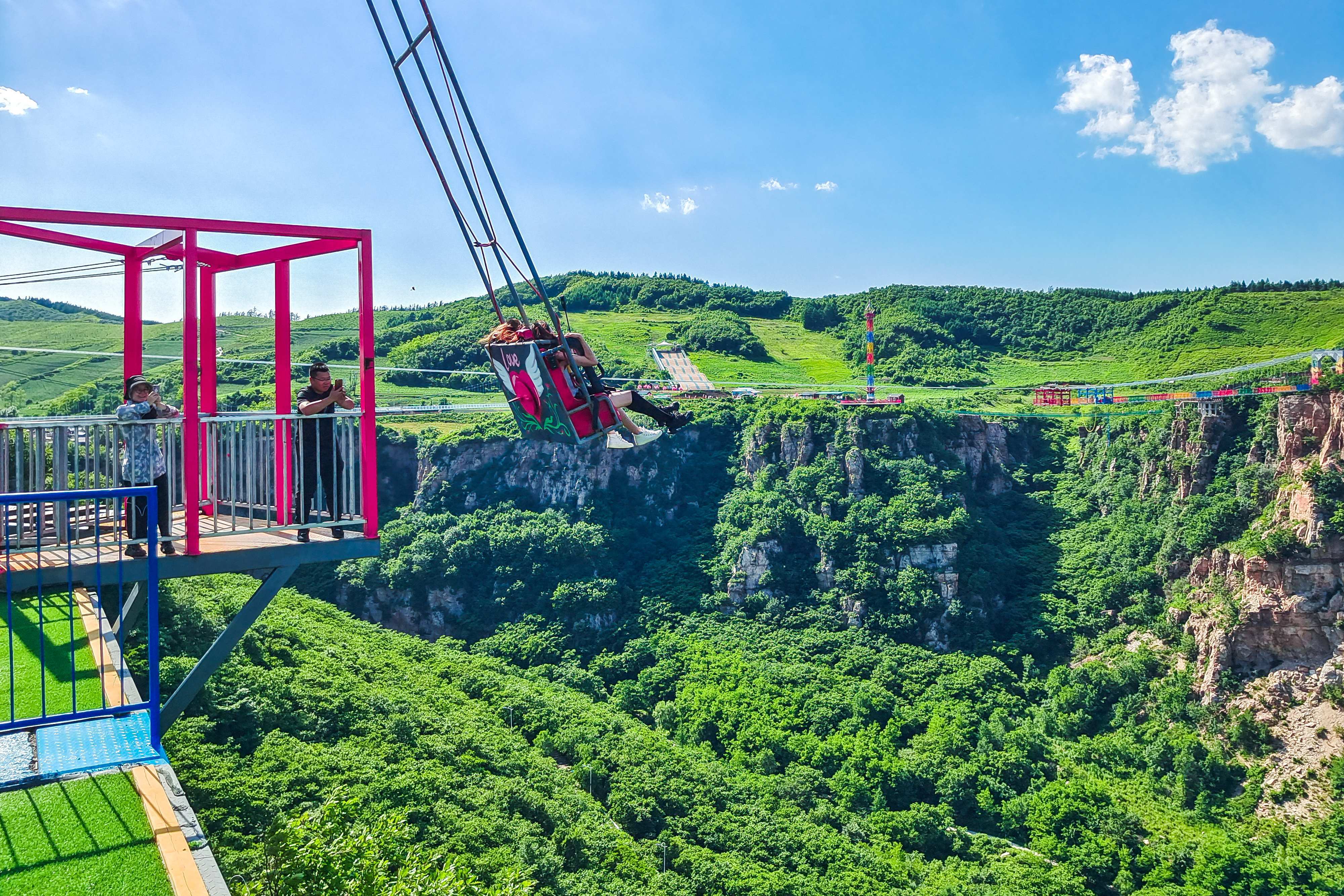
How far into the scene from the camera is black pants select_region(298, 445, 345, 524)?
29.8ft

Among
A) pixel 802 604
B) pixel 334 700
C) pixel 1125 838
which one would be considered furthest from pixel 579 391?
pixel 802 604

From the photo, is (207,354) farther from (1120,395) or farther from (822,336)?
(822,336)

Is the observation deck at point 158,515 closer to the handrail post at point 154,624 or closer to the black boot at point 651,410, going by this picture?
the handrail post at point 154,624

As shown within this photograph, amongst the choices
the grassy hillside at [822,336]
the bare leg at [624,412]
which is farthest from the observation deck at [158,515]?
the grassy hillside at [822,336]

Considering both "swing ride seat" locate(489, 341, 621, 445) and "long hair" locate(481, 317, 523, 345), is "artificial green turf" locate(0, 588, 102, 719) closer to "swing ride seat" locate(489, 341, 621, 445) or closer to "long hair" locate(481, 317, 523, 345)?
"swing ride seat" locate(489, 341, 621, 445)

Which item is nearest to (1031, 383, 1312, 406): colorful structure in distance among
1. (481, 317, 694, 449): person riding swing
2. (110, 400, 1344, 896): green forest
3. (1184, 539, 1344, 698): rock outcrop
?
(110, 400, 1344, 896): green forest

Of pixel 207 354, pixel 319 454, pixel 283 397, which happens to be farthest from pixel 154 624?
pixel 283 397

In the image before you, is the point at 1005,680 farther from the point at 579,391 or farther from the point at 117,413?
the point at 117,413

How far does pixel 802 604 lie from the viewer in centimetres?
6044

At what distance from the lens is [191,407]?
8344 millimetres

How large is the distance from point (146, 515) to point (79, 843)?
323 cm

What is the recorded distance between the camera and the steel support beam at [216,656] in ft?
27.3

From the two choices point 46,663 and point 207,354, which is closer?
point 207,354

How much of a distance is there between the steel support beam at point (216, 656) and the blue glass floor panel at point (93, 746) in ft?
1.49
